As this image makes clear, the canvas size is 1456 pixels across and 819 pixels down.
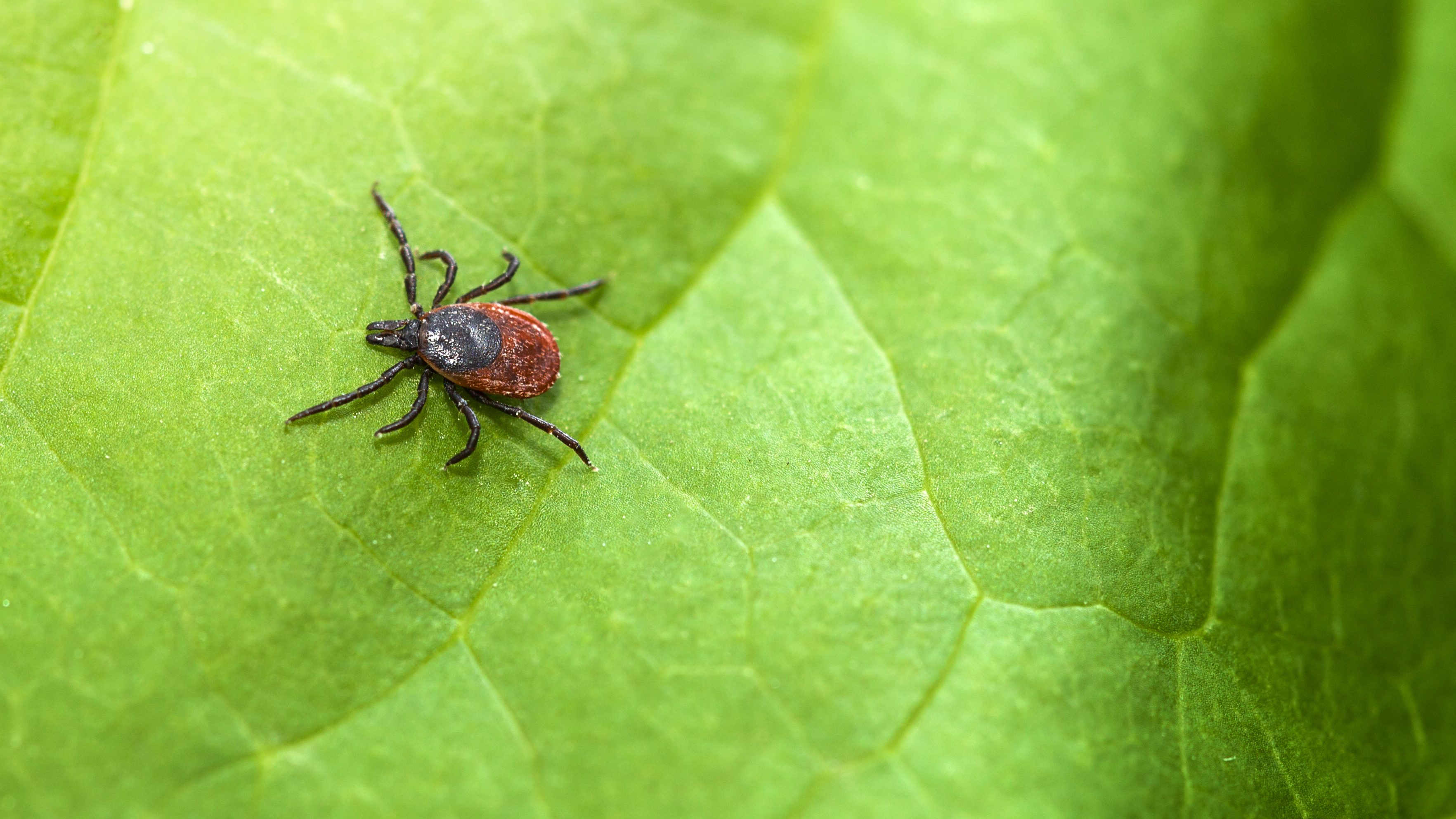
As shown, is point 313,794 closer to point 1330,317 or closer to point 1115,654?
point 1115,654

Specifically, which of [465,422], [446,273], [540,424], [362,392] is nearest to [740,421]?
[540,424]

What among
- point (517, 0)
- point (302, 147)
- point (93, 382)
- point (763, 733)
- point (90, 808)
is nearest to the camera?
point (90, 808)

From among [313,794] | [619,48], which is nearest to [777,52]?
[619,48]

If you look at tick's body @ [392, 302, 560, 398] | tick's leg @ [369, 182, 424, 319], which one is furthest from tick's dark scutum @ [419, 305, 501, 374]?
tick's leg @ [369, 182, 424, 319]

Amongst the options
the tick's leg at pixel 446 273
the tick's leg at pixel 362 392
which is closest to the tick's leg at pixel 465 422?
the tick's leg at pixel 362 392

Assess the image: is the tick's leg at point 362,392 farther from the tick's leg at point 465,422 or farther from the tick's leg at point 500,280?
the tick's leg at point 500,280

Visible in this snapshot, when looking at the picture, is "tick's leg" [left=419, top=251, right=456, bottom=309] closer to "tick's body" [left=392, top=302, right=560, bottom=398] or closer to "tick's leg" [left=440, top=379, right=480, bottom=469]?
"tick's body" [left=392, top=302, right=560, bottom=398]
